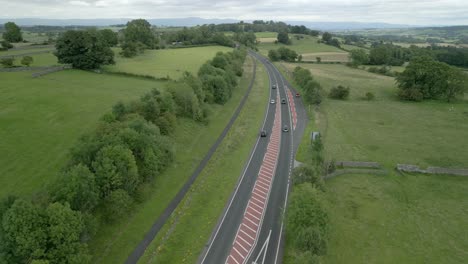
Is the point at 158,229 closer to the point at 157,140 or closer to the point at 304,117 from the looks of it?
the point at 157,140

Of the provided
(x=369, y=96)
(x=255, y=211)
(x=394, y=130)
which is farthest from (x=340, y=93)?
(x=255, y=211)

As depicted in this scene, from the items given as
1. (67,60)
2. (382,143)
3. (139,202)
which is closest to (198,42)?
(67,60)

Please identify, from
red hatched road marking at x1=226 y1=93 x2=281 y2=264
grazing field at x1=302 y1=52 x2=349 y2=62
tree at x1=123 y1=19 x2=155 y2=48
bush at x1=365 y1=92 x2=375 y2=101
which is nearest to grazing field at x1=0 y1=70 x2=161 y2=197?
red hatched road marking at x1=226 y1=93 x2=281 y2=264

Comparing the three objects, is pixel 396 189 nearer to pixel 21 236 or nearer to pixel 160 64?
pixel 21 236

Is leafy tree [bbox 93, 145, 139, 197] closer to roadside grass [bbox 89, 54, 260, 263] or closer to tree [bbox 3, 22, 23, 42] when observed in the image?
roadside grass [bbox 89, 54, 260, 263]

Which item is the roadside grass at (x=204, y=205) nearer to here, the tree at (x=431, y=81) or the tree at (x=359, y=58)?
the tree at (x=431, y=81)

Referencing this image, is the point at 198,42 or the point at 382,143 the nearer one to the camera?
the point at 382,143
